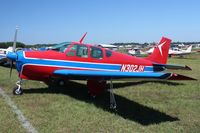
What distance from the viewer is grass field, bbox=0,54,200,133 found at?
5680 mm

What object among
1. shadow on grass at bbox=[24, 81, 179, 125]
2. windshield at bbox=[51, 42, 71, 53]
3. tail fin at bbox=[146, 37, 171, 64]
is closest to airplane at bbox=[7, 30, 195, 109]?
windshield at bbox=[51, 42, 71, 53]

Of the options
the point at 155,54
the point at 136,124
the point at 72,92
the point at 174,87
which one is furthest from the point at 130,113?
the point at 155,54

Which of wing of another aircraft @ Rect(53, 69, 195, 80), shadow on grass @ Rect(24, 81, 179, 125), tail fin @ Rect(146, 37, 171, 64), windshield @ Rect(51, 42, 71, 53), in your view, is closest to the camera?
wing of another aircraft @ Rect(53, 69, 195, 80)

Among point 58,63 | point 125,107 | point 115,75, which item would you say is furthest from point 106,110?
point 58,63

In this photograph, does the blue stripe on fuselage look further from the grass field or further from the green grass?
the green grass

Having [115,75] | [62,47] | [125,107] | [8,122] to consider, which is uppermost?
[62,47]

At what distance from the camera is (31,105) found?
745 centimetres

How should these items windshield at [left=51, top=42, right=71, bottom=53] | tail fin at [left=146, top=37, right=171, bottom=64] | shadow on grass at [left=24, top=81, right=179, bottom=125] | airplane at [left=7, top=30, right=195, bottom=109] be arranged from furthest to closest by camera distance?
tail fin at [left=146, top=37, right=171, bottom=64] < windshield at [left=51, top=42, right=71, bottom=53] < airplane at [left=7, top=30, right=195, bottom=109] < shadow on grass at [left=24, top=81, right=179, bottom=125]

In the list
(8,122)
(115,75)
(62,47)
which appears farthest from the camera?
(62,47)

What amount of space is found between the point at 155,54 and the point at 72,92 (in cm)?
469

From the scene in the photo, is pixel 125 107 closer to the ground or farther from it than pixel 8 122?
farther from it

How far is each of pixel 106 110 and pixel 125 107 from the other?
2.08 ft

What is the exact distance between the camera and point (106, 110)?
281 inches

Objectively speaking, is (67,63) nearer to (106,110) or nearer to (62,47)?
(62,47)
